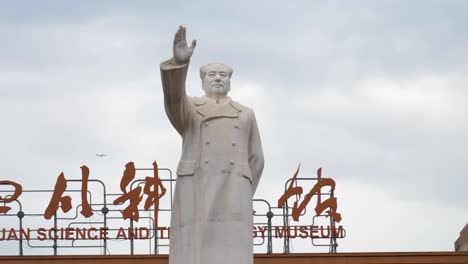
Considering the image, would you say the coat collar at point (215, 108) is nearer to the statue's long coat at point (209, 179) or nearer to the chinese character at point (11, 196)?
the statue's long coat at point (209, 179)

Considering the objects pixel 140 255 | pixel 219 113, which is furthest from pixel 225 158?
pixel 140 255

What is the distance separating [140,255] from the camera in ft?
150

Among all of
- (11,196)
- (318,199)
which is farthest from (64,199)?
(318,199)

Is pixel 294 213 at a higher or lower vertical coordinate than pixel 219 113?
higher

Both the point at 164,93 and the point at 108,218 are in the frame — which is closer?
the point at 164,93

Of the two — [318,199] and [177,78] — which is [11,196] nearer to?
[318,199]

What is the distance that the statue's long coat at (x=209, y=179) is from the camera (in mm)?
20062

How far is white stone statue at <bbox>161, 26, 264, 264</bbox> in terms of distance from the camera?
2005 centimetres

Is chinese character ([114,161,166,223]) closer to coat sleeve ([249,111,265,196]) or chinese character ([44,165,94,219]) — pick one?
chinese character ([44,165,94,219])

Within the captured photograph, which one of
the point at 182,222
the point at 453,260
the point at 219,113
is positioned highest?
the point at 453,260

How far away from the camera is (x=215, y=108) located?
20.7 metres

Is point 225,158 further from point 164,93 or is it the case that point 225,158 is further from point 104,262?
point 104,262

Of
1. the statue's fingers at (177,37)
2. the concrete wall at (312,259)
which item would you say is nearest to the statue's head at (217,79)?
the statue's fingers at (177,37)

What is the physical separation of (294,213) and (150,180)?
4428 mm
